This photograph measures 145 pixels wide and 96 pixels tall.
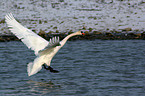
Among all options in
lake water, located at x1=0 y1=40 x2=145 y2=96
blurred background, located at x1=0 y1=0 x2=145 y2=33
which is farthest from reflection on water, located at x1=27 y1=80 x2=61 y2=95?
blurred background, located at x1=0 y1=0 x2=145 y2=33

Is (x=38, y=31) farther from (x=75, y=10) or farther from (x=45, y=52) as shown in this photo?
(x=45, y=52)

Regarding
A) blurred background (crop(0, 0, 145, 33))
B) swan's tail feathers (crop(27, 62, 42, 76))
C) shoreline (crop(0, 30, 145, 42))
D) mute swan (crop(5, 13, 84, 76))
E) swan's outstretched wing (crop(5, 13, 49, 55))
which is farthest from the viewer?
blurred background (crop(0, 0, 145, 33))

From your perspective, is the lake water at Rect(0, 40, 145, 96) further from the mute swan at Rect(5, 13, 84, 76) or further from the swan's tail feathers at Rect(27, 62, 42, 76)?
the mute swan at Rect(5, 13, 84, 76)

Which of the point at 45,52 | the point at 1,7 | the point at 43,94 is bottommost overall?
the point at 43,94

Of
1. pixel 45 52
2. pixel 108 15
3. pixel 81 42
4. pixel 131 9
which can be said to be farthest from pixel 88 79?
pixel 131 9

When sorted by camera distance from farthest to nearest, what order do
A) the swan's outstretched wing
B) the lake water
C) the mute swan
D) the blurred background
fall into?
1. the blurred background
2. the swan's outstretched wing
3. the mute swan
4. the lake water

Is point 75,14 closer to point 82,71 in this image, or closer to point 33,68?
point 82,71

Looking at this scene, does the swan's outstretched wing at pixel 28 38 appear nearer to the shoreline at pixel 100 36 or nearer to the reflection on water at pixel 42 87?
the reflection on water at pixel 42 87

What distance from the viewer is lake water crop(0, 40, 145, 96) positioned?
32.9 feet

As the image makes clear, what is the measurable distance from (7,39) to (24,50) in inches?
99.0

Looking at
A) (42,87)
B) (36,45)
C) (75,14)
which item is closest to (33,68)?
(42,87)

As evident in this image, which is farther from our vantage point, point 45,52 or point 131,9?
point 131,9

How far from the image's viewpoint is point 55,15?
24.2 meters

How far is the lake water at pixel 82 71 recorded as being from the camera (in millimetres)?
10027
